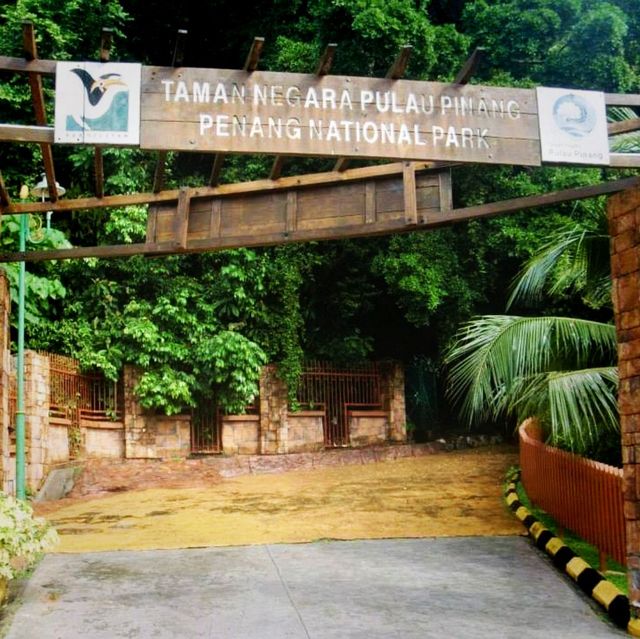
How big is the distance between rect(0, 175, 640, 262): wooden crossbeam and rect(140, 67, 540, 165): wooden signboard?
1.13ft

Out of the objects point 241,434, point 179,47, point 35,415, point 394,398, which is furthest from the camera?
point 394,398

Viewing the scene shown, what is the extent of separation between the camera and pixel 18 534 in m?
5.88

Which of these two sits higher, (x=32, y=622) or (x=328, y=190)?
(x=328, y=190)

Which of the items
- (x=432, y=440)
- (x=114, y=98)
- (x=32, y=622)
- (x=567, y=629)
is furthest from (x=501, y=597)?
(x=432, y=440)

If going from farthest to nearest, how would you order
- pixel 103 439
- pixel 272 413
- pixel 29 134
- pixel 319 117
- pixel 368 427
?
pixel 368 427
pixel 272 413
pixel 103 439
pixel 319 117
pixel 29 134

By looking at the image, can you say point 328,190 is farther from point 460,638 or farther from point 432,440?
point 432,440

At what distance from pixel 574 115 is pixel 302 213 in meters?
2.33

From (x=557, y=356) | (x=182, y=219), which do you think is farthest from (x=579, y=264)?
(x=182, y=219)

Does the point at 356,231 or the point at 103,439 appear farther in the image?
the point at 103,439

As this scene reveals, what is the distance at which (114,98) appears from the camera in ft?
17.4

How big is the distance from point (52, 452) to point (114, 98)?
9347mm

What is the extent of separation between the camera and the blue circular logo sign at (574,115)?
5.96m

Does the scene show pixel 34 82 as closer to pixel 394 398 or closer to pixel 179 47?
pixel 179 47

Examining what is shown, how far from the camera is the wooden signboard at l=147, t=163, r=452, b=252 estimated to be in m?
6.47
